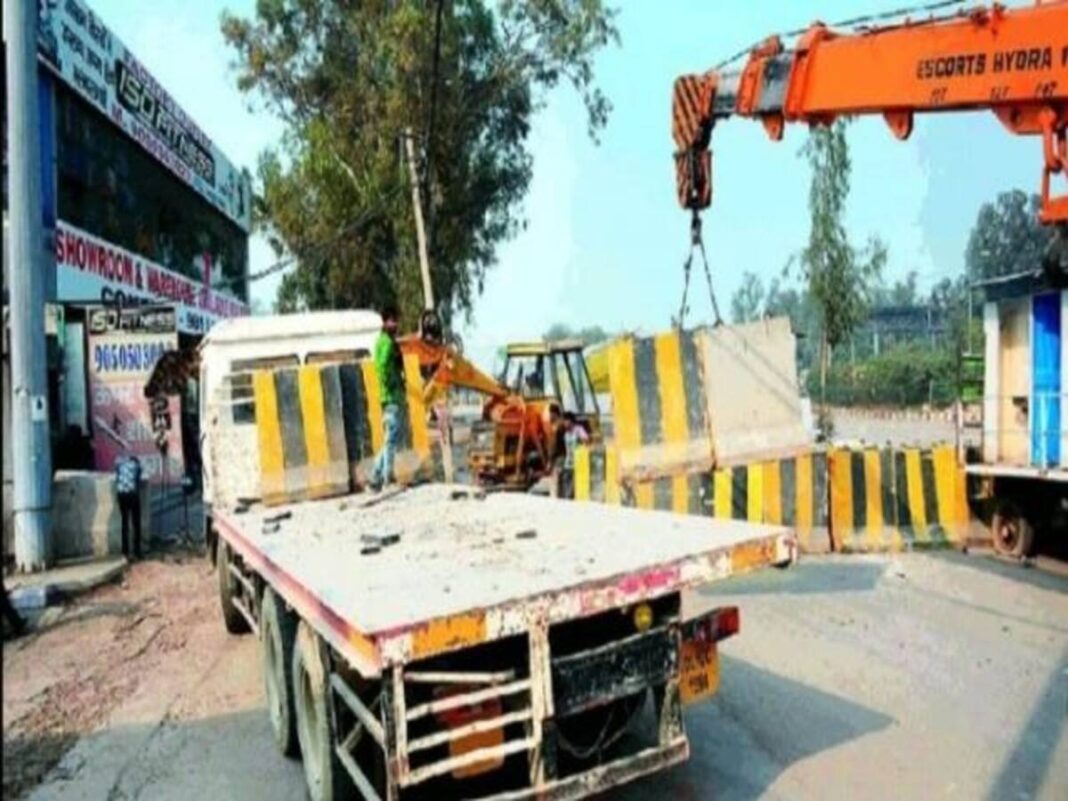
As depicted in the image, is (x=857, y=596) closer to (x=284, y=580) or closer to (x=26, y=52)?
(x=284, y=580)

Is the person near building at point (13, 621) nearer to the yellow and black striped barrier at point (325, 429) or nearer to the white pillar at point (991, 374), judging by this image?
the yellow and black striped barrier at point (325, 429)

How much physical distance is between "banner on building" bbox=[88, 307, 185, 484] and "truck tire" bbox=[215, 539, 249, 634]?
6384 mm

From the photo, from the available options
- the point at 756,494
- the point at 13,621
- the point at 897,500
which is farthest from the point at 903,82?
the point at 13,621

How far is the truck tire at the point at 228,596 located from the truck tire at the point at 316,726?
3.69 metres

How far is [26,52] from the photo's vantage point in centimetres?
1164

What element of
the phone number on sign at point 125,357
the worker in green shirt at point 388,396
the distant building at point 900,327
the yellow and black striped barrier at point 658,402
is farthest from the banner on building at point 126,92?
the distant building at point 900,327

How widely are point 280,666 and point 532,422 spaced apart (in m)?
13.2

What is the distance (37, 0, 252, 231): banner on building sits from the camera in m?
16.6

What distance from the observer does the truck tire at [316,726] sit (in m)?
4.86

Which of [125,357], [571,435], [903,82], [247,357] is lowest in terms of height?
[571,435]

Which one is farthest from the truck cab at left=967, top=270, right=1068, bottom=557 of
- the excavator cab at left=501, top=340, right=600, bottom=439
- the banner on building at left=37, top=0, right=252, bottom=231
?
the banner on building at left=37, top=0, right=252, bottom=231

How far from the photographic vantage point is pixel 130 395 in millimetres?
15383

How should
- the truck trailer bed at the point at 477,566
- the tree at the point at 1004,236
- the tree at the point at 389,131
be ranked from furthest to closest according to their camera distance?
1. the tree at the point at 1004,236
2. the tree at the point at 389,131
3. the truck trailer bed at the point at 477,566

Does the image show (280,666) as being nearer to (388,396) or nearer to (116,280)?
(388,396)
